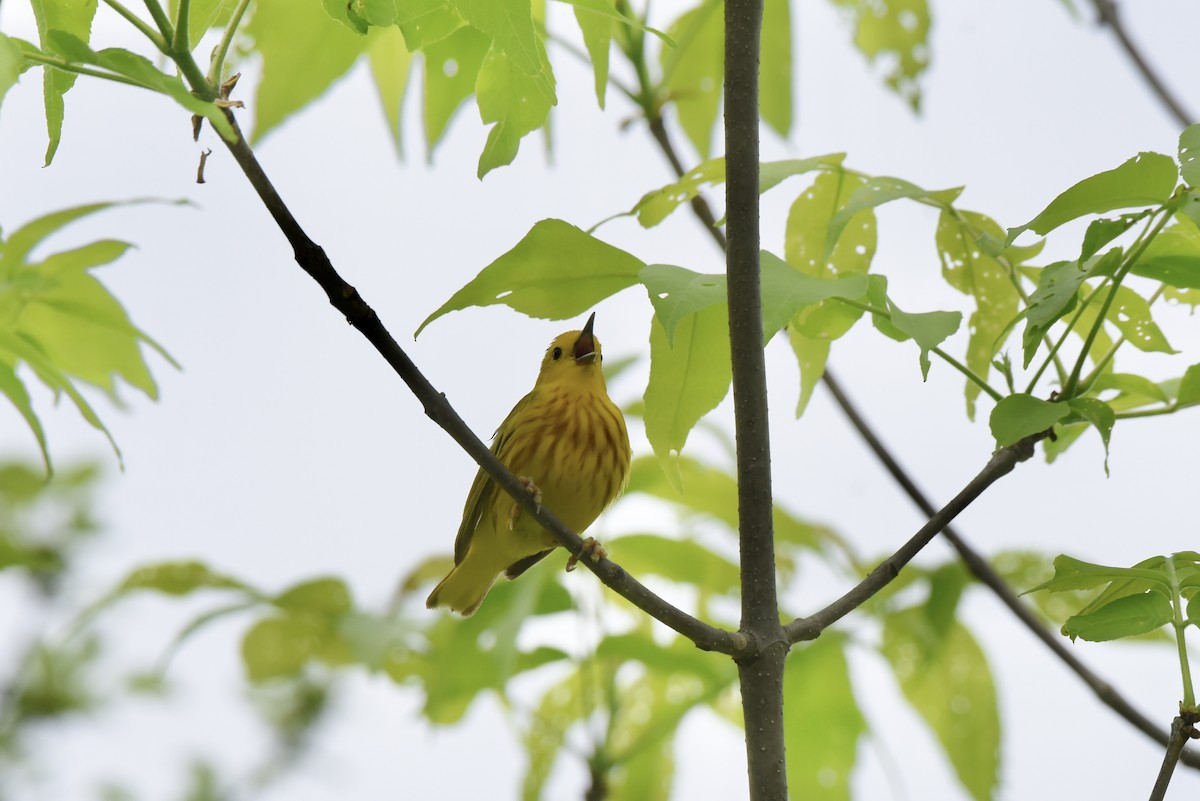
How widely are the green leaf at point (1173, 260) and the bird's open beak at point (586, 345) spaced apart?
63.4 inches

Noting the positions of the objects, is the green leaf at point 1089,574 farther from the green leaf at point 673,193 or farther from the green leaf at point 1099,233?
the green leaf at point 673,193

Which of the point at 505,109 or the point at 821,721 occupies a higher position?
the point at 505,109

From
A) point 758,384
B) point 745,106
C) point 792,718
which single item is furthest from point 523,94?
point 792,718

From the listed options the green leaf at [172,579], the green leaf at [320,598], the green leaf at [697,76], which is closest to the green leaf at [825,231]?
the green leaf at [697,76]

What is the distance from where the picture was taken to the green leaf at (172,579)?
2.15 m

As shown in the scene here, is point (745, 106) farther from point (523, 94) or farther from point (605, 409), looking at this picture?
point (605, 409)

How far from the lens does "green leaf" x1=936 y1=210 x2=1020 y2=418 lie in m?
1.59

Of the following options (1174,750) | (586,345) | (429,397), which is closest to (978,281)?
(1174,750)

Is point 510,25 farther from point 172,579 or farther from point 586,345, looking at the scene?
point 586,345

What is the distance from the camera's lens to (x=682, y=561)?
224 centimetres

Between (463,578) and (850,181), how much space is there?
4.46ft

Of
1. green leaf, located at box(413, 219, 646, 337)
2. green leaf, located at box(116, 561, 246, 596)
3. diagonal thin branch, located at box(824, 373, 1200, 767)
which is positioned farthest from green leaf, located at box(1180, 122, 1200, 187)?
green leaf, located at box(116, 561, 246, 596)

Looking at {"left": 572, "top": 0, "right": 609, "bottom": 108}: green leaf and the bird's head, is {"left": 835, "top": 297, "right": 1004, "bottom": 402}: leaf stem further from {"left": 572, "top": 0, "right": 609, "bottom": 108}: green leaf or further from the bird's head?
the bird's head

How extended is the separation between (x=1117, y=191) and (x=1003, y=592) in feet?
2.90
